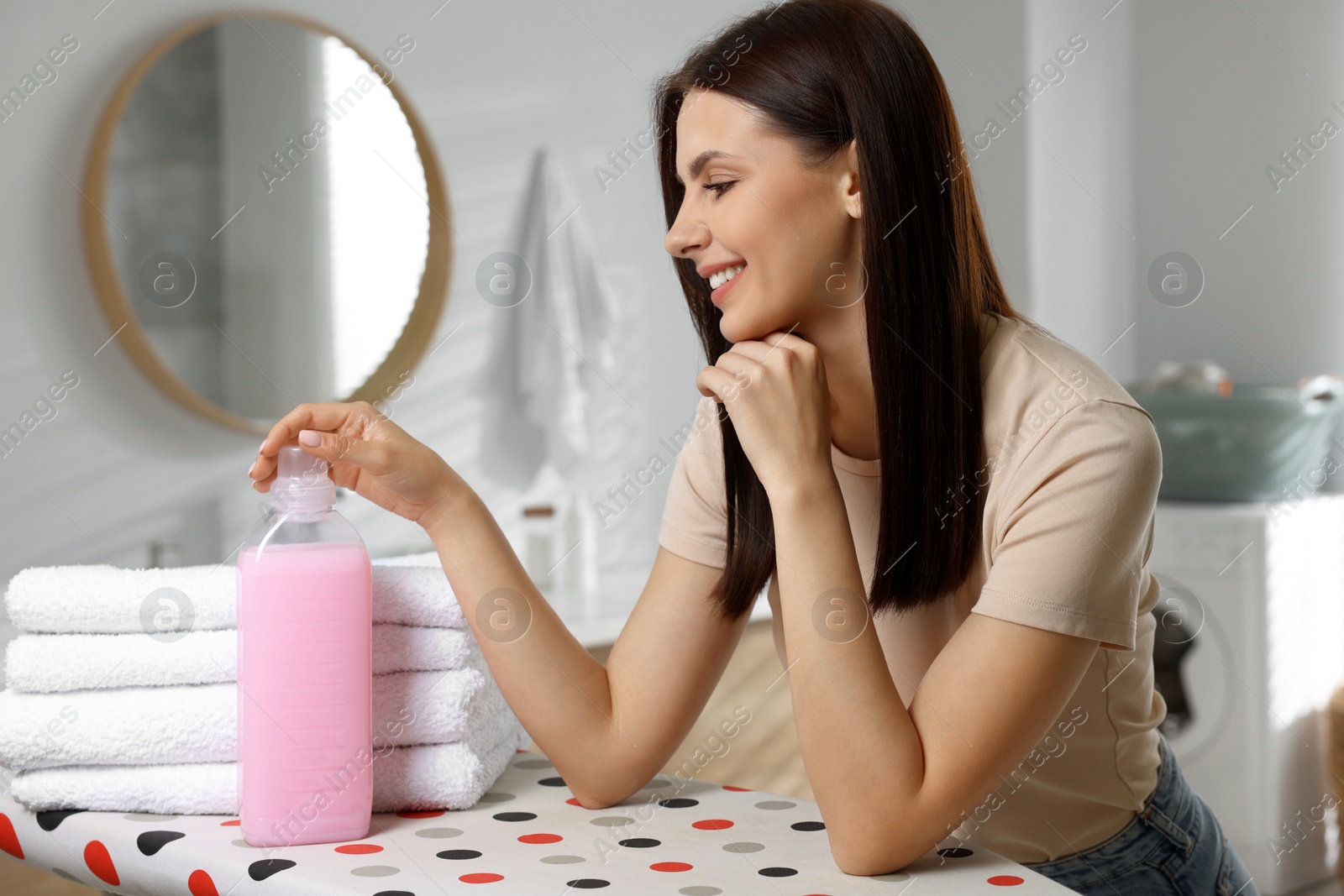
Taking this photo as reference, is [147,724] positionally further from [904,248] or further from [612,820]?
[904,248]

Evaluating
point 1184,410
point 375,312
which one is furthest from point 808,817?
point 1184,410

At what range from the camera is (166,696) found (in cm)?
79

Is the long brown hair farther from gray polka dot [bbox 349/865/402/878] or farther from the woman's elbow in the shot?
gray polka dot [bbox 349/865/402/878]

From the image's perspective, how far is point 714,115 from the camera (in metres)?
0.96

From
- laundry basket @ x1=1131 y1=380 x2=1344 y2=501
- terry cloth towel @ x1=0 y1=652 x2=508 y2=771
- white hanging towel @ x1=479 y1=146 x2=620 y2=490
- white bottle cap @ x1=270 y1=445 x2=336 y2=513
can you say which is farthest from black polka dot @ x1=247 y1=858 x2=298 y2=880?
laundry basket @ x1=1131 y1=380 x2=1344 y2=501

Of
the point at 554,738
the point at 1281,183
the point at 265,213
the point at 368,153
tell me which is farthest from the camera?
the point at 1281,183

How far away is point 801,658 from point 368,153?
1.31m

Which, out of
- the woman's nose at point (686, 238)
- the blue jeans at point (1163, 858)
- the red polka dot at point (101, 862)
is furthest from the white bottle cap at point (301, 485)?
the blue jeans at point (1163, 858)

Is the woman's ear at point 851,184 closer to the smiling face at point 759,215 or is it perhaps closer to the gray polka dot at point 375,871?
the smiling face at point 759,215

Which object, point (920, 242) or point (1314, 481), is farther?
point (1314, 481)

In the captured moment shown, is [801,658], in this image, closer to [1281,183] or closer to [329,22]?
[329,22]

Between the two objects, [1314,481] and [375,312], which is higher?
[375,312]

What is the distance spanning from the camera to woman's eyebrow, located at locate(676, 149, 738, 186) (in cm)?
95

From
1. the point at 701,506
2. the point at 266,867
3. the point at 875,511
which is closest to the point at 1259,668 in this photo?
the point at 875,511
